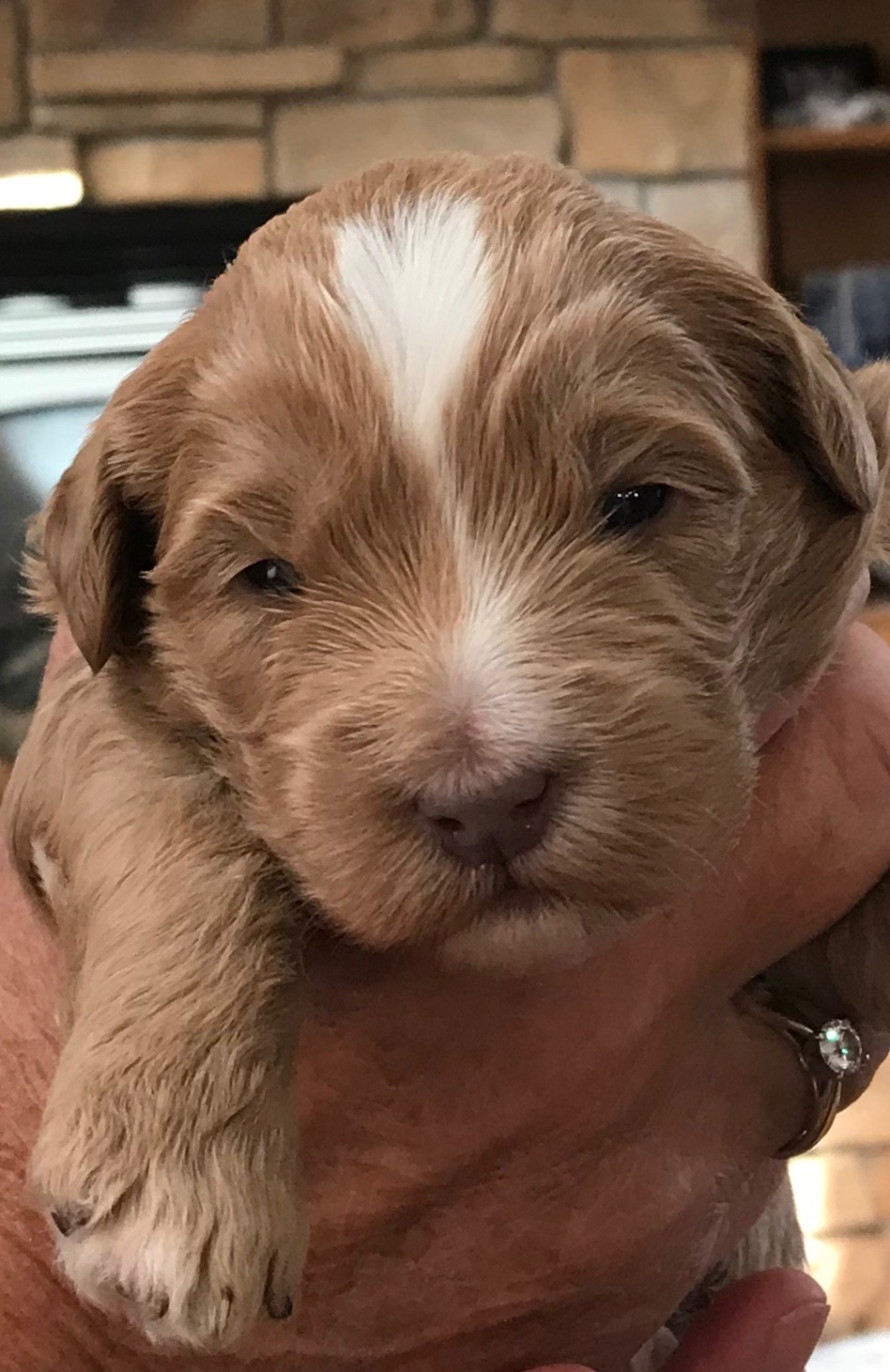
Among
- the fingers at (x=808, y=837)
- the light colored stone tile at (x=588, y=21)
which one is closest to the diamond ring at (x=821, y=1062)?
the fingers at (x=808, y=837)

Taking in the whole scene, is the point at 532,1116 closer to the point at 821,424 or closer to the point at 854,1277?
the point at 821,424

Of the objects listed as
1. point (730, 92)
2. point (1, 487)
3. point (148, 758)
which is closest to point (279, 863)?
point (148, 758)

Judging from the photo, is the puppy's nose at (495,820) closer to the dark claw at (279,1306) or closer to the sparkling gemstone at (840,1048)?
the dark claw at (279,1306)

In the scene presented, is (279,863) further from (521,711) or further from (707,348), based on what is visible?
(707,348)

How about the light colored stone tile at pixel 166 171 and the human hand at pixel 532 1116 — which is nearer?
the human hand at pixel 532 1116

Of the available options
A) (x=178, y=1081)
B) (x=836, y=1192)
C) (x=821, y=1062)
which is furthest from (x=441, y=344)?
(x=836, y=1192)

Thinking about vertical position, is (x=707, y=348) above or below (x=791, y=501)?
above

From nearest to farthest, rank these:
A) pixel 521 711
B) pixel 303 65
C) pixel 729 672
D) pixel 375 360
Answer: pixel 521 711 < pixel 375 360 < pixel 729 672 < pixel 303 65
